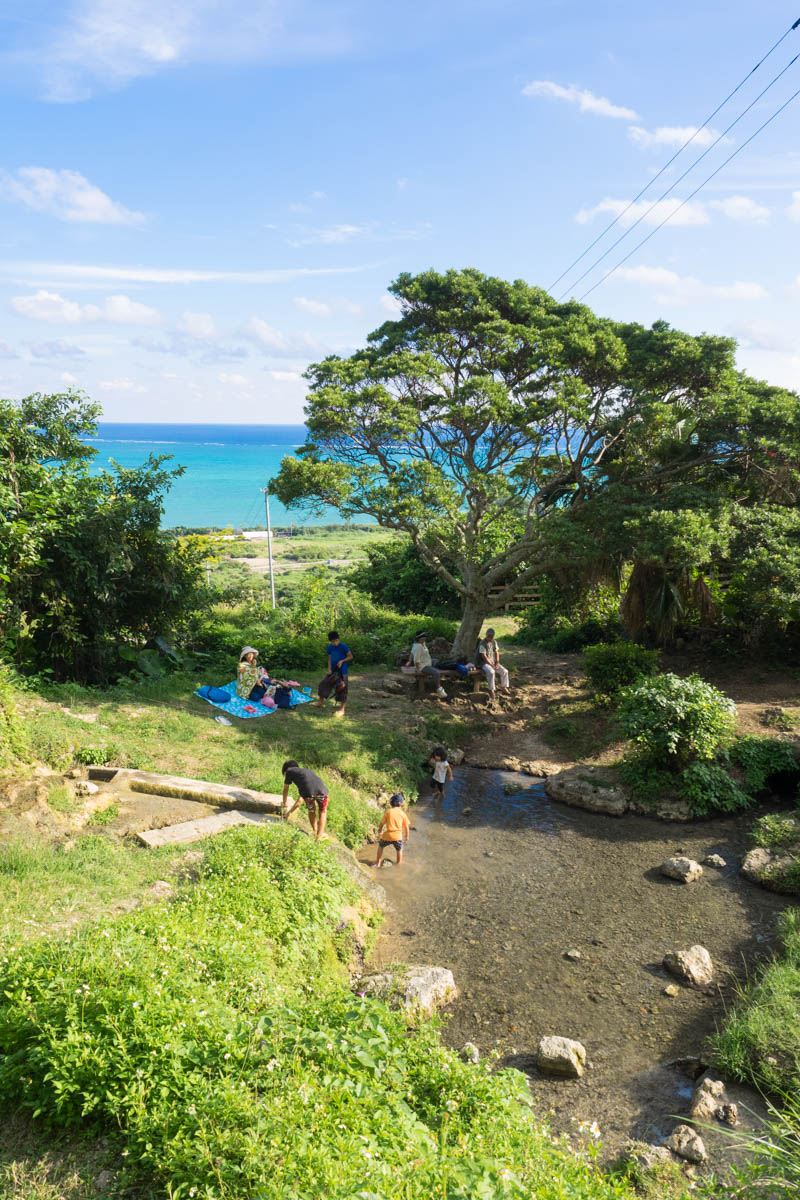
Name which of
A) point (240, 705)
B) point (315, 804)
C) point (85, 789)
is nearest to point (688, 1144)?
point (315, 804)

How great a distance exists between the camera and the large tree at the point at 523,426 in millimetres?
12664

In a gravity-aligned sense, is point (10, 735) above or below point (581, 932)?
above

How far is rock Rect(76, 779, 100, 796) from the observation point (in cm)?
812

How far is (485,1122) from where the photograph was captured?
3.90 m

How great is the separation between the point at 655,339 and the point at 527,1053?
39.5ft

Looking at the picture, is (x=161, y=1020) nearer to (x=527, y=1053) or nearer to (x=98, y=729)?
(x=527, y=1053)

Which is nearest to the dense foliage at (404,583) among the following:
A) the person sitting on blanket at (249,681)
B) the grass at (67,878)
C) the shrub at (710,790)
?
the person sitting on blanket at (249,681)

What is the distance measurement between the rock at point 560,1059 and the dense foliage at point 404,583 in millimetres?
16641

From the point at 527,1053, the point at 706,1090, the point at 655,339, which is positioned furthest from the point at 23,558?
the point at 655,339

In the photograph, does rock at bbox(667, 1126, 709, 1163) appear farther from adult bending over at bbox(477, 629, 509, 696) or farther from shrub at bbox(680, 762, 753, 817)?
adult bending over at bbox(477, 629, 509, 696)

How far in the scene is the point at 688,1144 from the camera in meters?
4.61

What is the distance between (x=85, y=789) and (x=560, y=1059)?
5854 millimetres

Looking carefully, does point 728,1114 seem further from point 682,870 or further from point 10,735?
point 10,735

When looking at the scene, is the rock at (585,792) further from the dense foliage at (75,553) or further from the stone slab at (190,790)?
the dense foliage at (75,553)
